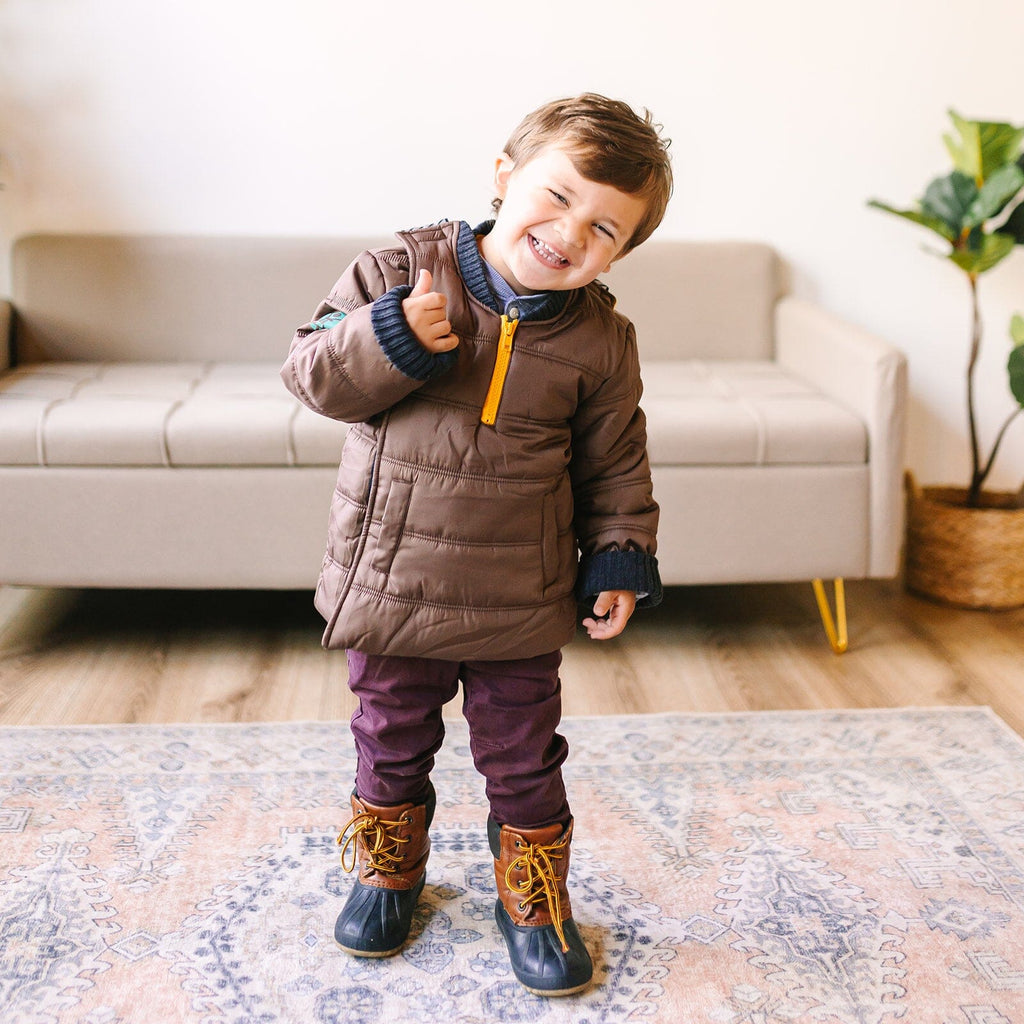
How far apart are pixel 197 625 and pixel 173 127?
1.15 m

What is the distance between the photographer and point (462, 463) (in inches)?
43.3

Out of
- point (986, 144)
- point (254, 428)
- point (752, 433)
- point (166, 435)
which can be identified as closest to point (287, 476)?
point (254, 428)

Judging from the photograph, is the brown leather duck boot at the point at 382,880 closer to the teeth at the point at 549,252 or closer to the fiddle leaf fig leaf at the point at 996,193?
the teeth at the point at 549,252

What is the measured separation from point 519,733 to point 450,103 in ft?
5.92

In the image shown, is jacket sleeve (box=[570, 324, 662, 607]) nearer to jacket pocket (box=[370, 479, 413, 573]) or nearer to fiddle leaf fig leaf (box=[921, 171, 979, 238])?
jacket pocket (box=[370, 479, 413, 573])

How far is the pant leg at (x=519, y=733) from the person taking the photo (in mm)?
1183

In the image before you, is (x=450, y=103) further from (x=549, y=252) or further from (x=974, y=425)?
(x=549, y=252)

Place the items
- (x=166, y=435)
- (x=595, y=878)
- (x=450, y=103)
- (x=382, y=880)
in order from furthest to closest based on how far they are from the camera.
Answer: (x=450, y=103), (x=166, y=435), (x=595, y=878), (x=382, y=880)

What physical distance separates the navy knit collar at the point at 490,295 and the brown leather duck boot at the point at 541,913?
56 cm

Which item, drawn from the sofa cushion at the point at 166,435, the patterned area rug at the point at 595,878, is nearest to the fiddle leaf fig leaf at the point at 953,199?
the patterned area rug at the point at 595,878

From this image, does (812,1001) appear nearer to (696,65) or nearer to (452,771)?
(452,771)

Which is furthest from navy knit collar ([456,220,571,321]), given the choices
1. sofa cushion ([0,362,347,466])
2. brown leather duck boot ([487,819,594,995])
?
sofa cushion ([0,362,347,466])

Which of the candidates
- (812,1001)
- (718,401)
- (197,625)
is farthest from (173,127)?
(812,1001)

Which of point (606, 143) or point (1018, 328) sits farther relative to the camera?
point (1018, 328)
